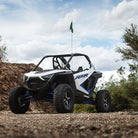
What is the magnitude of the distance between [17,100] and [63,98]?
1706 mm

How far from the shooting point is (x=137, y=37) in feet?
45.2

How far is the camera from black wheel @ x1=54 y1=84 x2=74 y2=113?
7.61m

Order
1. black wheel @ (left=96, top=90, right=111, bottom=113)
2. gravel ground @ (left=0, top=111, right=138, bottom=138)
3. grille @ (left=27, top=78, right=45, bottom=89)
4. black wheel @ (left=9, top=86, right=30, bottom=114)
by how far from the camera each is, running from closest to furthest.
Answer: gravel ground @ (left=0, top=111, right=138, bottom=138)
grille @ (left=27, top=78, right=45, bottom=89)
black wheel @ (left=9, top=86, right=30, bottom=114)
black wheel @ (left=96, top=90, right=111, bottom=113)

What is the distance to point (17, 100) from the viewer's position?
8555 millimetres

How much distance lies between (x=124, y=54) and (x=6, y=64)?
5956 millimetres

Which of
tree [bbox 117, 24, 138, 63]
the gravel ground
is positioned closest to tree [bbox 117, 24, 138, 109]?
tree [bbox 117, 24, 138, 63]

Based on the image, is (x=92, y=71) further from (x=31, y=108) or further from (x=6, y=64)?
(x=6, y=64)

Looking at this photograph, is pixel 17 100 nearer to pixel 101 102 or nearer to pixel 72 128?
pixel 101 102

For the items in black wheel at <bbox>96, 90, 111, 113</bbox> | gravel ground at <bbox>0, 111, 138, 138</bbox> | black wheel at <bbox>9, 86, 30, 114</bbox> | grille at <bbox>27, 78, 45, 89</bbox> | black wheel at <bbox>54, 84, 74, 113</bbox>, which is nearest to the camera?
gravel ground at <bbox>0, 111, 138, 138</bbox>

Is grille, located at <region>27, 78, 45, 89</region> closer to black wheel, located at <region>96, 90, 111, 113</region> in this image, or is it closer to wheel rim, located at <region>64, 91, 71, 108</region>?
wheel rim, located at <region>64, 91, 71, 108</region>

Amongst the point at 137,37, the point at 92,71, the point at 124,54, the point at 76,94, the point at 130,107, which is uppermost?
the point at 137,37

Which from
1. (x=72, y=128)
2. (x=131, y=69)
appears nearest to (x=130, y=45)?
(x=131, y=69)

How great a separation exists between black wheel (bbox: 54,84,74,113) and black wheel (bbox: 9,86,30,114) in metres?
1.45

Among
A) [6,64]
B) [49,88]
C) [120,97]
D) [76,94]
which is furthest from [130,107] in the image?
[6,64]
